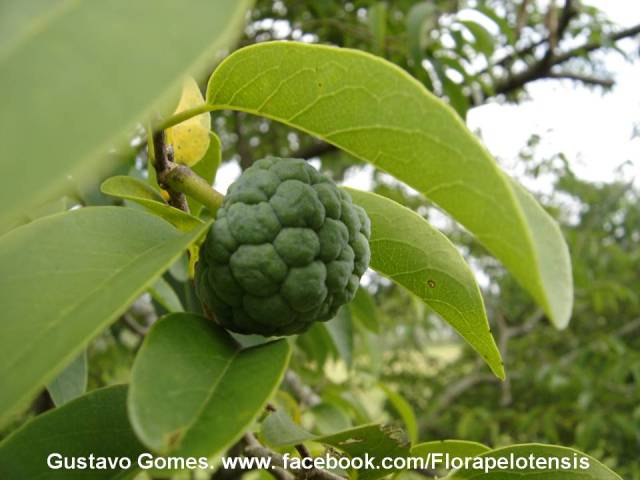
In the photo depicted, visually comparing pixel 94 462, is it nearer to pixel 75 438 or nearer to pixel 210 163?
pixel 75 438

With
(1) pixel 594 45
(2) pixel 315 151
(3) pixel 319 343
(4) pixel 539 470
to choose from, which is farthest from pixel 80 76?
(1) pixel 594 45

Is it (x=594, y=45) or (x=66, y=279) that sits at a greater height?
(x=66, y=279)

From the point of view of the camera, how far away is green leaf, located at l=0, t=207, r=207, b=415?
2.03ft

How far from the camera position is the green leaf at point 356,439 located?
981mm

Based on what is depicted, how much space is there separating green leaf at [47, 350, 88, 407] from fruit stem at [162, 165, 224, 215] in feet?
1.37

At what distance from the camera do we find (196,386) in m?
0.73

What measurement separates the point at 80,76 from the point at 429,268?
678 mm

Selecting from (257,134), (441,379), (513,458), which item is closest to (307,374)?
(257,134)

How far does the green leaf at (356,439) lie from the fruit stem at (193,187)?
0.33 m

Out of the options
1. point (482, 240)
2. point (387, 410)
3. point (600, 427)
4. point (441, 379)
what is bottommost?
point (441, 379)

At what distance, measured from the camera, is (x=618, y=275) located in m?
5.90

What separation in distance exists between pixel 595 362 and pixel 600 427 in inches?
38.7

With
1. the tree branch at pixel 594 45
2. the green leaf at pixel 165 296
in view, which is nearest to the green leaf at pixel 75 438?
the green leaf at pixel 165 296

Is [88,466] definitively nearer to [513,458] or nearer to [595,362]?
[513,458]
